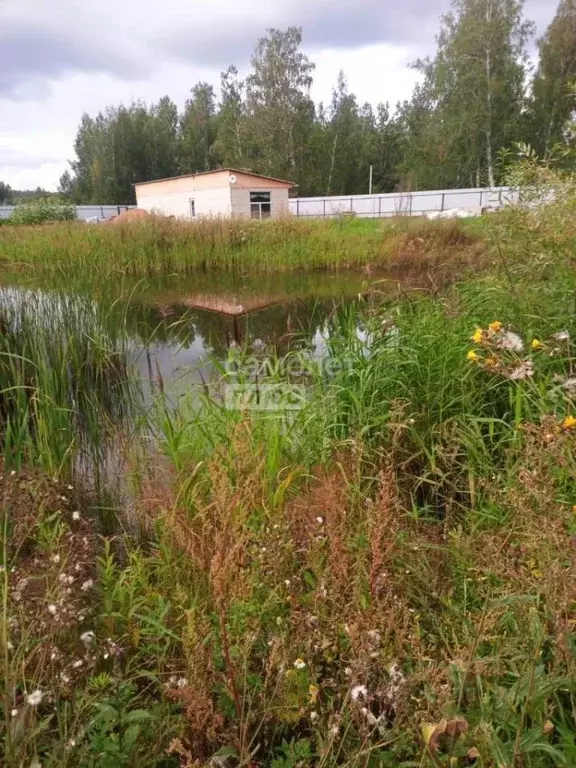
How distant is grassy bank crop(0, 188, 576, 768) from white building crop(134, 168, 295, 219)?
16972mm

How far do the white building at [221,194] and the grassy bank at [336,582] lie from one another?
16972mm

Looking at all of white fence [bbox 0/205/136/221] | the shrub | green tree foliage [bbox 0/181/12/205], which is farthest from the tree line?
green tree foliage [bbox 0/181/12/205]

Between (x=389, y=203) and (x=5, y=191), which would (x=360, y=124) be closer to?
(x=389, y=203)

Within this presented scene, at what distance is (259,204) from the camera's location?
2066cm

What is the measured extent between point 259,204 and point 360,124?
66.0 ft

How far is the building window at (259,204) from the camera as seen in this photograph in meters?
20.6

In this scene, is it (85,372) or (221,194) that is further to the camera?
(221,194)

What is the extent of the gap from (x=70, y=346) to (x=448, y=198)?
79.0 ft

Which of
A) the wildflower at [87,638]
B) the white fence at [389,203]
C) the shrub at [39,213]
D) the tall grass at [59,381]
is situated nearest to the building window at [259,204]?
the white fence at [389,203]

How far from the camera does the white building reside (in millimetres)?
19297

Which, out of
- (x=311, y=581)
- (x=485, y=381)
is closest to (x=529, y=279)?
(x=485, y=381)

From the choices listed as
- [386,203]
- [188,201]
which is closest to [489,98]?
[386,203]

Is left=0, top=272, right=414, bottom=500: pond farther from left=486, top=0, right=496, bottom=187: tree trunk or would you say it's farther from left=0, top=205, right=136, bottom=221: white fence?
left=0, top=205, right=136, bottom=221: white fence

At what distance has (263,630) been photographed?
4.01 ft
